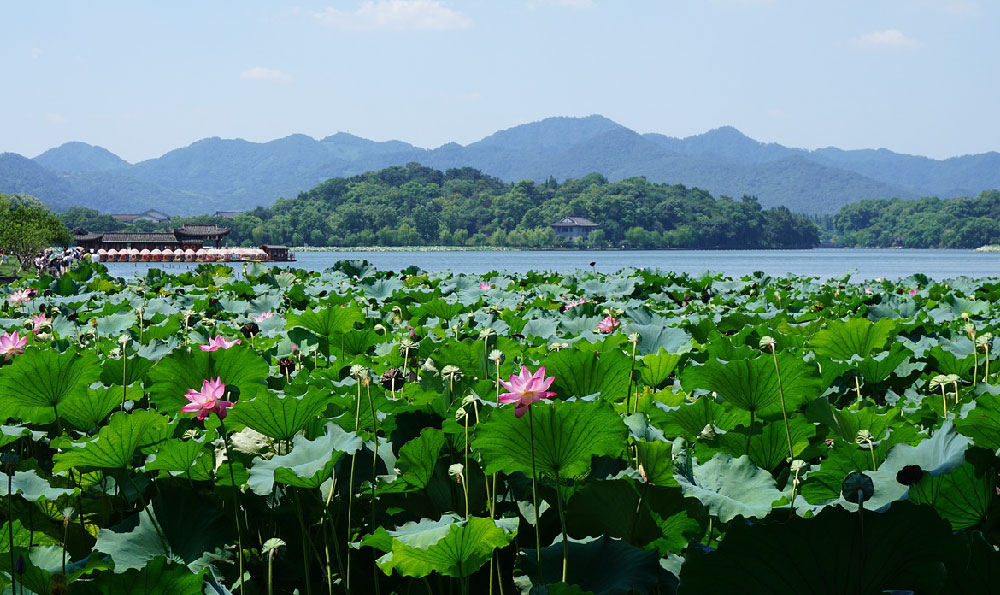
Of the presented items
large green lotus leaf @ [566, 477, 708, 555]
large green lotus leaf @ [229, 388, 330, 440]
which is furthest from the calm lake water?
large green lotus leaf @ [229, 388, 330, 440]

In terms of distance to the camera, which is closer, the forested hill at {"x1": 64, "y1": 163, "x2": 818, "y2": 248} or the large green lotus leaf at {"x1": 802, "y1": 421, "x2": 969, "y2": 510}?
the large green lotus leaf at {"x1": 802, "y1": 421, "x2": 969, "y2": 510}

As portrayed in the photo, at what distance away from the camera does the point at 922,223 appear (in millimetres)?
122438

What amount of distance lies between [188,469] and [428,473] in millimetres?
480

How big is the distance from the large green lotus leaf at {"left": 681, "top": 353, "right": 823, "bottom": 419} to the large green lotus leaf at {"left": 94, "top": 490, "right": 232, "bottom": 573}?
1.04m

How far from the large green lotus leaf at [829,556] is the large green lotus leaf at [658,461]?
1.28 ft

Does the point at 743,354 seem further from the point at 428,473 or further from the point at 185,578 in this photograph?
the point at 185,578

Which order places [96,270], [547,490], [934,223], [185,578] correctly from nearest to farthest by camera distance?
[185,578], [547,490], [96,270], [934,223]

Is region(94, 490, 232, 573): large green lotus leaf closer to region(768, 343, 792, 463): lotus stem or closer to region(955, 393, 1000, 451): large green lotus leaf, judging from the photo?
region(768, 343, 792, 463): lotus stem

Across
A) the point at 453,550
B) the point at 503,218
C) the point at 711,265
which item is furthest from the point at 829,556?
the point at 503,218

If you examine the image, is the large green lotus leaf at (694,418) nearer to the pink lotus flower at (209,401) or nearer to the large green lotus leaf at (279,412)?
the large green lotus leaf at (279,412)

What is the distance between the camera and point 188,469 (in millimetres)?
1578

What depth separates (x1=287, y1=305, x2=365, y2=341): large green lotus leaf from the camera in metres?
2.88

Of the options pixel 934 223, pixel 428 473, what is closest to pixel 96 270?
pixel 428 473

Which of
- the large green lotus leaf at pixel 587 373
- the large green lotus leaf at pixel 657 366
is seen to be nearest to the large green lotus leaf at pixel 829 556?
the large green lotus leaf at pixel 587 373
